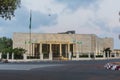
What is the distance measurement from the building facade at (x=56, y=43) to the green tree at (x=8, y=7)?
11643 centimetres

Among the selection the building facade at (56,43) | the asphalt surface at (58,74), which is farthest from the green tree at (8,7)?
the building facade at (56,43)

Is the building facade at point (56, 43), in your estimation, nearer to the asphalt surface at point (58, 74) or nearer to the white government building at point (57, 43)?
the white government building at point (57, 43)

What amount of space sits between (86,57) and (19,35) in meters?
33.5

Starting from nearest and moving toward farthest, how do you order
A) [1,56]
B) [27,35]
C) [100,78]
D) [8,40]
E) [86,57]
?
[100,78], [1,56], [86,57], [27,35], [8,40]

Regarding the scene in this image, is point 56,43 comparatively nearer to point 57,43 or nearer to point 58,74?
point 57,43

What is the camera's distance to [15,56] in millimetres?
113250

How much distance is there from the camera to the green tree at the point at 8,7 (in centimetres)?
2227

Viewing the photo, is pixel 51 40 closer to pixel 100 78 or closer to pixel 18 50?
pixel 18 50

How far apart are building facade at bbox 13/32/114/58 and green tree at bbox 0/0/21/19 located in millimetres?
116430

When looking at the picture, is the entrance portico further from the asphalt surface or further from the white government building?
the asphalt surface

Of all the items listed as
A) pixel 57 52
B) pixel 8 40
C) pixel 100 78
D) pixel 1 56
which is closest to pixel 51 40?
pixel 57 52

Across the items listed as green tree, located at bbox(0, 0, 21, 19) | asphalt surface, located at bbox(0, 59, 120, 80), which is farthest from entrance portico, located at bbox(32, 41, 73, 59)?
green tree, located at bbox(0, 0, 21, 19)

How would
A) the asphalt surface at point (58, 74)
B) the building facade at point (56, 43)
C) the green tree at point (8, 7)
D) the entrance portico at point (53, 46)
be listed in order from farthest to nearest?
the entrance portico at point (53, 46)
the building facade at point (56, 43)
the asphalt surface at point (58, 74)
the green tree at point (8, 7)

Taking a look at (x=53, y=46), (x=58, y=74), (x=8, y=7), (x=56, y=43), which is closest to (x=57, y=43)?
(x=56, y=43)
